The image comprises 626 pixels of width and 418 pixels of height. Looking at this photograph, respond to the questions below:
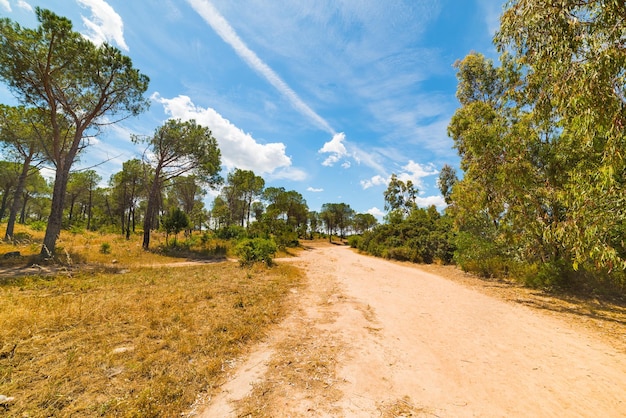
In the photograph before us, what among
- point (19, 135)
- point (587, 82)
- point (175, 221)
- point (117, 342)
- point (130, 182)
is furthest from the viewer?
point (130, 182)

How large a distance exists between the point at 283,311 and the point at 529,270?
10880 millimetres

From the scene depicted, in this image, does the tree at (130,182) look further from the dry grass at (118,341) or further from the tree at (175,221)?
the dry grass at (118,341)

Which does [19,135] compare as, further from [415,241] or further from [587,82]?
[415,241]

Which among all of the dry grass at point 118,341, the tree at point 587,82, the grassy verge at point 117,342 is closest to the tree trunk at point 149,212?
the dry grass at point 118,341

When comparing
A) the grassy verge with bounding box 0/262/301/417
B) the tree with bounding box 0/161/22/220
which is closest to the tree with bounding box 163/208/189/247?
the grassy verge with bounding box 0/262/301/417

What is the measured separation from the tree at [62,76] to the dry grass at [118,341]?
697cm

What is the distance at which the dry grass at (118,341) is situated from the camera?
298cm

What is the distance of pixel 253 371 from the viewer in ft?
13.0

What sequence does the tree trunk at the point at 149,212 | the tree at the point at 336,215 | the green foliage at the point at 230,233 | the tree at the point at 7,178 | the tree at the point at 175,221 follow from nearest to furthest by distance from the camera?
the tree trunk at the point at 149,212
the tree at the point at 175,221
the tree at the point at 7,178
the green foliage at the point at 230,233
the tree at the point at 336,215

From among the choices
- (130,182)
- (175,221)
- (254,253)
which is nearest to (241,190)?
(130,182)

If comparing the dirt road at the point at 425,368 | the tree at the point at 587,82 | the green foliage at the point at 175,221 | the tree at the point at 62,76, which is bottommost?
the dirt road at the point at 425,368

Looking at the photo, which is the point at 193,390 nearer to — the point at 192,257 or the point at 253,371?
the point at 253,371

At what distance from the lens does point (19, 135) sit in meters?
16.8

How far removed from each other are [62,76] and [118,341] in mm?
15238
